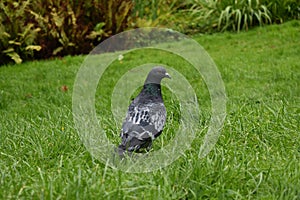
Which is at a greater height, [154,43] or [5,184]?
[5,184]

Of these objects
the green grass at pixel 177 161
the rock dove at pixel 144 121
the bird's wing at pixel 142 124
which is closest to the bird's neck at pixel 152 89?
the rock dove at pixel 144 121

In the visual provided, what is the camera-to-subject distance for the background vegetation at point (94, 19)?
9953 millimetres

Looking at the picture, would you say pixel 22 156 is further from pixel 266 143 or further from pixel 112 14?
pixel 112 14

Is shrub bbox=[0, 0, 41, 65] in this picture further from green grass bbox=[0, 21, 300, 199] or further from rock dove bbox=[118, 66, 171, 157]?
rock dove bbox=[118, 66, 171, 157]

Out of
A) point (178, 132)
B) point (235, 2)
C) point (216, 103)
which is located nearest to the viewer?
point (178, 132)

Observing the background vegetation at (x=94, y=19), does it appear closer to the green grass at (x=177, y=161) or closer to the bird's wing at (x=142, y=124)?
the green grass at (x=177, y=161)

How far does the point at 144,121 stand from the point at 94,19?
25.6ft

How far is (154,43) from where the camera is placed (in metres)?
10.6

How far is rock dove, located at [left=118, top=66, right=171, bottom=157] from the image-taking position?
3.49 meters

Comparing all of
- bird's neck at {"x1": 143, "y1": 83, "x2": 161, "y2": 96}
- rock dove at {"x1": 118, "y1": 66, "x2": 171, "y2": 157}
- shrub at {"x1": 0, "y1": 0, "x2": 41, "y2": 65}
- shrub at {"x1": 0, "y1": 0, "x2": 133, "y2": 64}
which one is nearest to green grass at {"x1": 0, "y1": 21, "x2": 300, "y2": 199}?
rock dove at {"x1": 118, "y1": 66, "x2": 171, "y2": 157}

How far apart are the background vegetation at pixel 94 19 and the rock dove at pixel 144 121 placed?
600cm

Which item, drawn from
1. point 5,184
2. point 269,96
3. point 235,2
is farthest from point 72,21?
point 5,184

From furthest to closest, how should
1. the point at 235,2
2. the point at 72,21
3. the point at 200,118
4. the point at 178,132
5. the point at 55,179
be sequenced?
1. the point at 235,2
2. the point at 72,21
3. the point at 200,118
4. the point at 178,132
5. the point at 55,179

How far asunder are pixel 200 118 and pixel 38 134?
1429 mm
